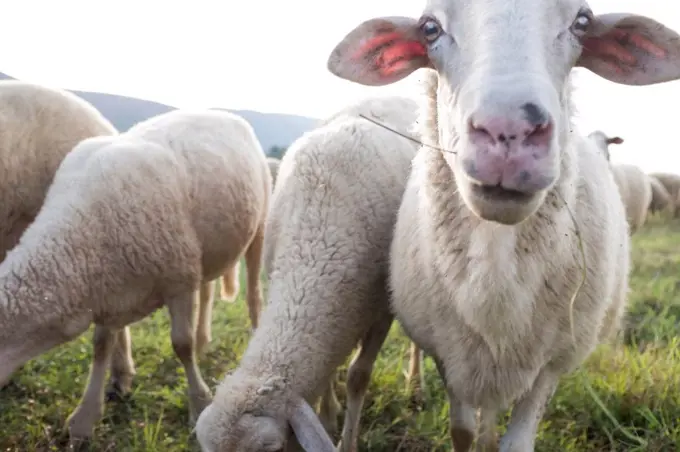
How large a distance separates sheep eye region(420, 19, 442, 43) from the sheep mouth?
22.4 inches

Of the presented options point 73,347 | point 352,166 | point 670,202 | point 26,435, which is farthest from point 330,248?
point 670,202

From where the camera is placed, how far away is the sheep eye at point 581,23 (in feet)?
5.98

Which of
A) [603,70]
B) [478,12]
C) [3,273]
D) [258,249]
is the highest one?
[478,12]

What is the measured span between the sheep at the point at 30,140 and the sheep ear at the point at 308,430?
8.89 ft

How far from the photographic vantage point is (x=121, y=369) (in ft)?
12.8

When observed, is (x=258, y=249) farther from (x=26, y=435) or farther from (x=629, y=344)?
(x=629, y=344)

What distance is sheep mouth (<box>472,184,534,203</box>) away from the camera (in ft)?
5.00

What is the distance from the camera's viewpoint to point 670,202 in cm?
1566

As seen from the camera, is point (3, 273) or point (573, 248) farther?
point (3, 273)

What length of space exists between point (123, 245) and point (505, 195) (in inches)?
86.5

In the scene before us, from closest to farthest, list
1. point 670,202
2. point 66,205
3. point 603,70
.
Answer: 1. point 603,70
2. point 66,205
3. point 670,202

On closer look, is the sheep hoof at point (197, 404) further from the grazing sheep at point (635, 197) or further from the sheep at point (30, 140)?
the grazing sheep at point (635, 197)

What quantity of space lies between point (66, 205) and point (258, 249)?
169 cm

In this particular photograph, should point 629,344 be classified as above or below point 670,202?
above
